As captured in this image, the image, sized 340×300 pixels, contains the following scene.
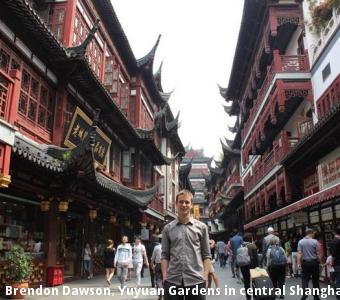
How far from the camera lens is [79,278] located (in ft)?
50.3

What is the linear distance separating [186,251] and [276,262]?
6219mm

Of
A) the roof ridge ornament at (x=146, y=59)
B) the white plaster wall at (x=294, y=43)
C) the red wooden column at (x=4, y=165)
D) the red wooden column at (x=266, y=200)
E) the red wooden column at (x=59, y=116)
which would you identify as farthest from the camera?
the roof ridge ornament at (x=146, y=59)

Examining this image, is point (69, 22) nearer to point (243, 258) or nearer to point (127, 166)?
point (127, 166)

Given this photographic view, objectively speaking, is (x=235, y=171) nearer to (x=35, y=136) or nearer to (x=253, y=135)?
(x=253, y=135)

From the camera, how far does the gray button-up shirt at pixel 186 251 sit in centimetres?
379

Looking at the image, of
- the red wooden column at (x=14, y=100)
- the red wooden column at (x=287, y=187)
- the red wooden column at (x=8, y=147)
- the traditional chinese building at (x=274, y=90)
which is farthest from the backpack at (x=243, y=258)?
the red wooden column at (x=287, y=187)

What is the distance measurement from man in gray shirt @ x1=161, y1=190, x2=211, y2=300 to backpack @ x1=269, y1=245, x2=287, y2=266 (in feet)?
19.7

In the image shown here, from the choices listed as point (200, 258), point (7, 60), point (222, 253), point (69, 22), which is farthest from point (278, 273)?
point (222, 253)

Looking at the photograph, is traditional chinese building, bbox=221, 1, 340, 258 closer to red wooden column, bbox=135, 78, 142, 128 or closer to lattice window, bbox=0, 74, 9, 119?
lattice window, bbox=0, 74, 9, 119

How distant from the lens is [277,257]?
9477mm

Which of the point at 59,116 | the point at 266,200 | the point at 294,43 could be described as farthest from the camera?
the point at 266,200

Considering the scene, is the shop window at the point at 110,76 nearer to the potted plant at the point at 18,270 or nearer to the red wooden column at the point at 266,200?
the red wooden column at the point at 266,200

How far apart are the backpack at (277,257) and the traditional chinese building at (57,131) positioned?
5349 millimetres

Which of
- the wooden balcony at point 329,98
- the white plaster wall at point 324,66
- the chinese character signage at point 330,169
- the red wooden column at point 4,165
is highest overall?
the white plaster wall at point 324,66
